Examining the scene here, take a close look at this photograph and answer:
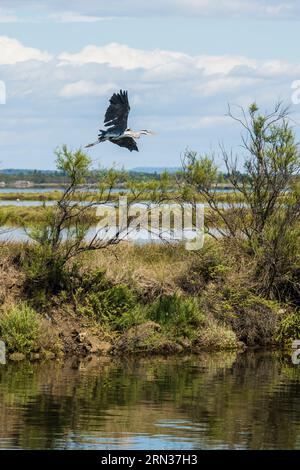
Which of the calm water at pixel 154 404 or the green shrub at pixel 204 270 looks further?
the green shrub at pixel 204 270

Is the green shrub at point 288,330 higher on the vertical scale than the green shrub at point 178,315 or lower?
lower

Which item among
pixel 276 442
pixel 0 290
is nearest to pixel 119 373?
pixel 0 290

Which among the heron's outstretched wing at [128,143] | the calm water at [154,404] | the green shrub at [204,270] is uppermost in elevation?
the heron's outstretched wing at [128,143]

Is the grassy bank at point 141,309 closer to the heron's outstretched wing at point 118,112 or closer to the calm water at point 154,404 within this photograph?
the calm water at point 154,404

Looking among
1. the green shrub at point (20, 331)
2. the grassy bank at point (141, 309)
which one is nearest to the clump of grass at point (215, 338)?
the grassy bank at point (141, 309)

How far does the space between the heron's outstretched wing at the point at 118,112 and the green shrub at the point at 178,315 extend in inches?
190

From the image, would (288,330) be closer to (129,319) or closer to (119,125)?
(129,319)

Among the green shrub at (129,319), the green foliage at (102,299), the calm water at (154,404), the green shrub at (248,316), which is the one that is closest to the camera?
the calm water at (154,404)

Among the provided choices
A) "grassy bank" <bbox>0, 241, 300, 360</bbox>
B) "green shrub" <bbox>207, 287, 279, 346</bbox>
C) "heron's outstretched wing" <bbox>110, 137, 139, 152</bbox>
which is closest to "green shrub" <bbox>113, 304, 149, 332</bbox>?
"grassy bank" <bbox>0, 241, 300, 360</bbox>

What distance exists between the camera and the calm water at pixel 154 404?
19500 mm

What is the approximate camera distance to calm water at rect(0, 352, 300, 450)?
768 inches

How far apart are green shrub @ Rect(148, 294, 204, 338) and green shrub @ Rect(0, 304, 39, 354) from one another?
10.8 ft
